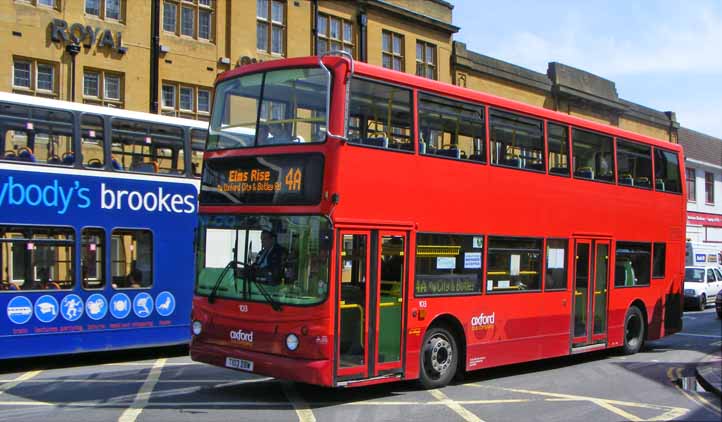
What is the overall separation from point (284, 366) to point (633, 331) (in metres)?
8.95

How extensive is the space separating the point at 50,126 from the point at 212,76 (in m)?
13.7

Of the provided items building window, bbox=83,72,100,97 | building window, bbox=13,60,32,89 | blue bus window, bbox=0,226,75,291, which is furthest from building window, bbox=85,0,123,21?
blue bus window, bbox=0,226,75,291

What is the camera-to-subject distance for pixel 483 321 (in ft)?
40.4

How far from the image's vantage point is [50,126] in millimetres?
13469

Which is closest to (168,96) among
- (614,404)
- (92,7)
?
(92,7)

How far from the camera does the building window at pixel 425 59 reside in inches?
1346

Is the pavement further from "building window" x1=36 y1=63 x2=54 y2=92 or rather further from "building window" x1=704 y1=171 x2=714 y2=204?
"building window" x1=704 y1=171 x2=714 y2=204

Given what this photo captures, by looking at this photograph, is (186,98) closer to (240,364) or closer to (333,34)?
(333,34)

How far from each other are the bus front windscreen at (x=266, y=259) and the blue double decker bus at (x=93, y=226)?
139 inches

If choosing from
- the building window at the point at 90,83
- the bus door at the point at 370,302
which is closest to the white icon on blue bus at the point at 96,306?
the bus door at the point at 370,302

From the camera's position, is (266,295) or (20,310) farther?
(20,310)

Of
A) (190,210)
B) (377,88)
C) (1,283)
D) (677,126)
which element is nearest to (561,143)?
(377,88)

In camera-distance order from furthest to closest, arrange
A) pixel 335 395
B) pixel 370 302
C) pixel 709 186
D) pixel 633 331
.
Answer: pixel 709 186, pixel 633 331, pixel 335 395, pixel 370 302

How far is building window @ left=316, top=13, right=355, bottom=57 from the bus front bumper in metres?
21.0
